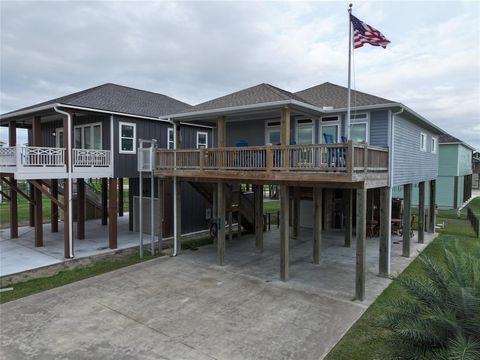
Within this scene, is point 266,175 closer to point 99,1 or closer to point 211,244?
point 211,244

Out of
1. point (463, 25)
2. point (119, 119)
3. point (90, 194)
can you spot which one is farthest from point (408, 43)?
point (90, 194)

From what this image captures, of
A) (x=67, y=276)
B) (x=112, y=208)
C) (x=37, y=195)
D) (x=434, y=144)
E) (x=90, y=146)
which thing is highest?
(x=434, y=144)

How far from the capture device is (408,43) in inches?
678

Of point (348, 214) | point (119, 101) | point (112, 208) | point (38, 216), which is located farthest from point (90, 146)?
point (348, 214)

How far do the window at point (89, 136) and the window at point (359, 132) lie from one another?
10.9m

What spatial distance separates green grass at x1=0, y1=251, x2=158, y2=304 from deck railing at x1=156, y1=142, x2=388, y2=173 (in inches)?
166

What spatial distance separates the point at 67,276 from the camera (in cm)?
1055

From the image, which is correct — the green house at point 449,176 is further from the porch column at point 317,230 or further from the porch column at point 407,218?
the porch column at point 317,230

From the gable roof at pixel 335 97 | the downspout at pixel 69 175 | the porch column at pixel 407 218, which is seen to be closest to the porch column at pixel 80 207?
the downspout at pixel 69 175

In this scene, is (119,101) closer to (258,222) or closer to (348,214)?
(258,222)

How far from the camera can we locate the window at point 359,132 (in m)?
11.3

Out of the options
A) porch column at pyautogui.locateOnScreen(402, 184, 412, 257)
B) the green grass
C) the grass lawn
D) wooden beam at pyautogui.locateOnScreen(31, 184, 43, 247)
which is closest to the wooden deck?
the grass lawn

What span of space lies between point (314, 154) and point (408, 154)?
5636 mm

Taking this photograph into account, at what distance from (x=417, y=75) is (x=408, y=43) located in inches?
359
